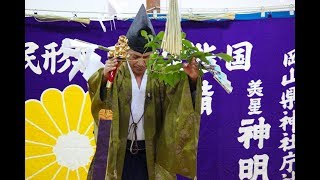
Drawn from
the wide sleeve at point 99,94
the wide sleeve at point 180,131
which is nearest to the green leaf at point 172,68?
the wide sleeve at point 180,131

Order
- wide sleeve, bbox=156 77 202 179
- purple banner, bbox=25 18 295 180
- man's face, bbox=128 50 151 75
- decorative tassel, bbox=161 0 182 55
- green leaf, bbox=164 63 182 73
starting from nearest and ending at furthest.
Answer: decorative tassel, bbox=161 0 182 55 < green leaf, bbox=164 63 182 73 < wide sleeve, bbox=156 77 202 179 < man's face, bbox=128 50 151 75 < purple banner, bbox=25 18 295 180

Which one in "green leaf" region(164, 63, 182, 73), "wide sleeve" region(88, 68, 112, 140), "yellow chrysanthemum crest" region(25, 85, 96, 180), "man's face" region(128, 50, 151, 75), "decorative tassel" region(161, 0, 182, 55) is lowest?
"yellow chrysanthemum crest" region(25, 85, 96, 180)

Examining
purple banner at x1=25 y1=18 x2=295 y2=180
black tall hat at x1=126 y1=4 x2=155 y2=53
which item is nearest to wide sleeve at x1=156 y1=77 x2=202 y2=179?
black tall hat at x1=126 y1=4 x2=155 y2=53

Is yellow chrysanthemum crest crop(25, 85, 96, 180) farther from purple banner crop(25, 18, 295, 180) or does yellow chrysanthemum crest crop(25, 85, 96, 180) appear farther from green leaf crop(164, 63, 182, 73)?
green leaf crop(164, 63, 182, 73)

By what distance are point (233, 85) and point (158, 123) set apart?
1.11 metres

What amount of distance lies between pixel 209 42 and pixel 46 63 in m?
1.41

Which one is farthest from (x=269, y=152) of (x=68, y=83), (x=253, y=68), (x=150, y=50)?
(x=68, y=83)

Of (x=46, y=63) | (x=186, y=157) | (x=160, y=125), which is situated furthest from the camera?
(x=46, y=63)

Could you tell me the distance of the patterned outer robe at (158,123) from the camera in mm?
2439

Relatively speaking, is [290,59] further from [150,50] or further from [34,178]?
[34,178]

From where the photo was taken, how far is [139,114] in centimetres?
259

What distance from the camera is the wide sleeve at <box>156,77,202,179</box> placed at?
7.89ft

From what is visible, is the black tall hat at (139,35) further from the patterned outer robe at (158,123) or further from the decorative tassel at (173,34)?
the decorative tassel at (173,34)

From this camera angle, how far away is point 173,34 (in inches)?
79.0
